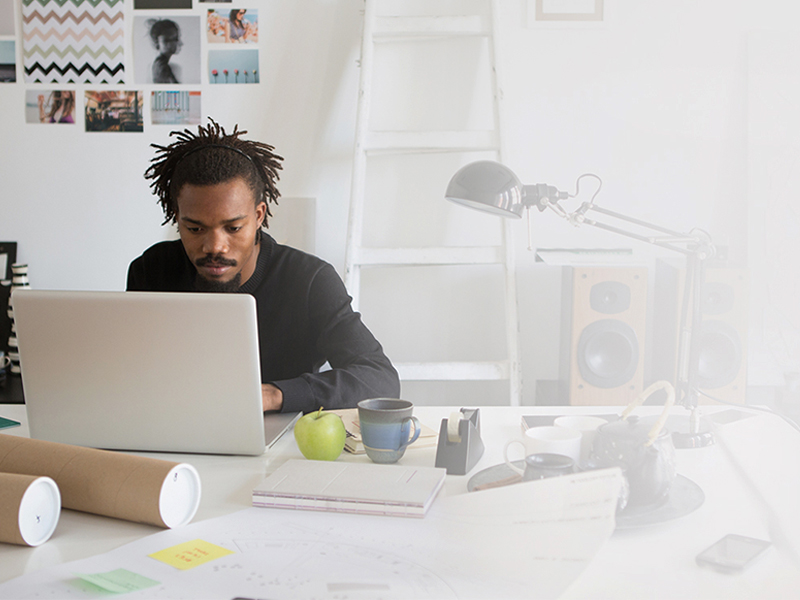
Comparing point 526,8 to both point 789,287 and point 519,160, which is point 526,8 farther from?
point 789,287

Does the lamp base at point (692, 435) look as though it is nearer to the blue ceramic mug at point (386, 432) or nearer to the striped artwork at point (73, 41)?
the blue ceramic mug at point (386, 432)

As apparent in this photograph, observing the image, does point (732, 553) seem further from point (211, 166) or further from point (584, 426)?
point (211, 166)

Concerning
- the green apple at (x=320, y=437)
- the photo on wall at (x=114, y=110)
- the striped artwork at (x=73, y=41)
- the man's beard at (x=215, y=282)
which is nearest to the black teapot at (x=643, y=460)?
the green apple at (x=320, y=437)

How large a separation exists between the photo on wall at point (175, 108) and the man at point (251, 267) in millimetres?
960

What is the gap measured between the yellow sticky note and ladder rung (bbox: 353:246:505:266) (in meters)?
1.74

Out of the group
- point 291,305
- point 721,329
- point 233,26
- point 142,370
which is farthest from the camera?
point 233,26

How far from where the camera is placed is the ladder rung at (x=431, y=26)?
2482 millimetres

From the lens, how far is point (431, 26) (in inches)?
97.7

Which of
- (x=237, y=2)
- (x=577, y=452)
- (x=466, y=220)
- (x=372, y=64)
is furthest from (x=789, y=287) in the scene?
(x=237, y=2)

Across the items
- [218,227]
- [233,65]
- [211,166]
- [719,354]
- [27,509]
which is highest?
[233,65]

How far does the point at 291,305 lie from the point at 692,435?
0.94 m

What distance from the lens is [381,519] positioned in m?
0.88

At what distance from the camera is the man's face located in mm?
1579

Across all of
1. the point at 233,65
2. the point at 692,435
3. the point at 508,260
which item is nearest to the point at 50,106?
the point at 233,65
